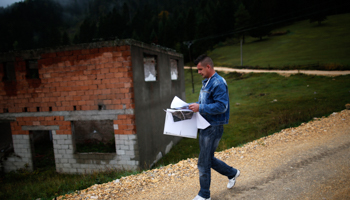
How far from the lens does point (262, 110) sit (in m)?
14.6

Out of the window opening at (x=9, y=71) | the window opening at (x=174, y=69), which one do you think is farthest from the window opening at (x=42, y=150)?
the window opening at (x=174, y=69)

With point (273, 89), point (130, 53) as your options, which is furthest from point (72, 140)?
point (273, 89)

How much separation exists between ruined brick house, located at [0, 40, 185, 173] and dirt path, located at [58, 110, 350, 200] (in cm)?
279

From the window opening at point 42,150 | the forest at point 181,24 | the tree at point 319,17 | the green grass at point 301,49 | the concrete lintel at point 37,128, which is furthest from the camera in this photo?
the forest at point 181,24

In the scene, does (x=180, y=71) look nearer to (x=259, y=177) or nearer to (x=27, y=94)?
(x=27, y=94)

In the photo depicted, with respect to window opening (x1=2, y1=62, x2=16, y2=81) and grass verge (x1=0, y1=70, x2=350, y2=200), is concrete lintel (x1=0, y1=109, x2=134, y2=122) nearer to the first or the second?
window opening (x1=2, y1=62, x2=16, y2=81)

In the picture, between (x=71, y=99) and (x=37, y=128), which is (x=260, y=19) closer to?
(x=71, y=99)

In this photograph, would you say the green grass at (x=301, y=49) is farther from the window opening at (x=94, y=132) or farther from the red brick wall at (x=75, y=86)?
the red brick wall at (x=75, y=86)

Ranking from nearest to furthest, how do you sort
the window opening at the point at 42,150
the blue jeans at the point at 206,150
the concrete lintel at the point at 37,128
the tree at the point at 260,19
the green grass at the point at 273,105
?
the blue jeans at the point at 206,150 < the concrete lintel at the point at 37,128 < the window opening at the point at 42,150 < the green grass at the point at 273,105 < the tree at the point at 260,19

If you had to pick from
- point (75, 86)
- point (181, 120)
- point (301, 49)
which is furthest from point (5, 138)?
point (301, 49)

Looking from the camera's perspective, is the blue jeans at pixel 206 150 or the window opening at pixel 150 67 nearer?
the blue jeans at pixel 206 150

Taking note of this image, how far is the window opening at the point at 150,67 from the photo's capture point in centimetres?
812

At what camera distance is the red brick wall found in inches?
262

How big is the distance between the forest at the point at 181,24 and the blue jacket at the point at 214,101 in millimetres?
42049
